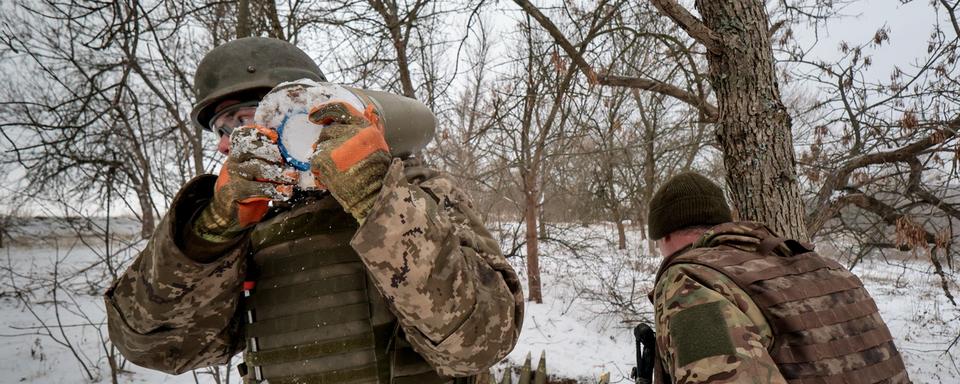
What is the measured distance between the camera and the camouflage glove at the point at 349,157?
862 millimetres

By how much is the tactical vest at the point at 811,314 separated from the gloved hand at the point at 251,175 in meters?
1.52

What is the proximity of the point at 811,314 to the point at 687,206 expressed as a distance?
29.1 inches

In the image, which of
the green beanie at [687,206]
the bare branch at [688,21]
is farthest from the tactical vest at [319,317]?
the bare branch at [688,21]

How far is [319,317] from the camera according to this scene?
1.27 metres

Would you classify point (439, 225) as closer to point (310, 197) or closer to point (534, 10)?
point (310, 197)

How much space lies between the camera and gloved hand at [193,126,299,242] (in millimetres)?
900

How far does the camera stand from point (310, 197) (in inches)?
54.5

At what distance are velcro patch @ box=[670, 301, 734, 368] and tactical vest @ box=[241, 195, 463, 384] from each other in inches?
33.1

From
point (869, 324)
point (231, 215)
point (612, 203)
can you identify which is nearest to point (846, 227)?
point (869, 324)

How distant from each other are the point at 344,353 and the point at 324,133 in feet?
2.28

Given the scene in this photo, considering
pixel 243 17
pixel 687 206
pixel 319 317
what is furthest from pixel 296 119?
pixel 243 17

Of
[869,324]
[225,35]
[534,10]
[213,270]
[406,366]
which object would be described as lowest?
[869,324]

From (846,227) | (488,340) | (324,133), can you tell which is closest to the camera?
(324,133)

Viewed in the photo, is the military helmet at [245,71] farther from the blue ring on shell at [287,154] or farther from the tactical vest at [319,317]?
the blue ring on shell at [287,154]
